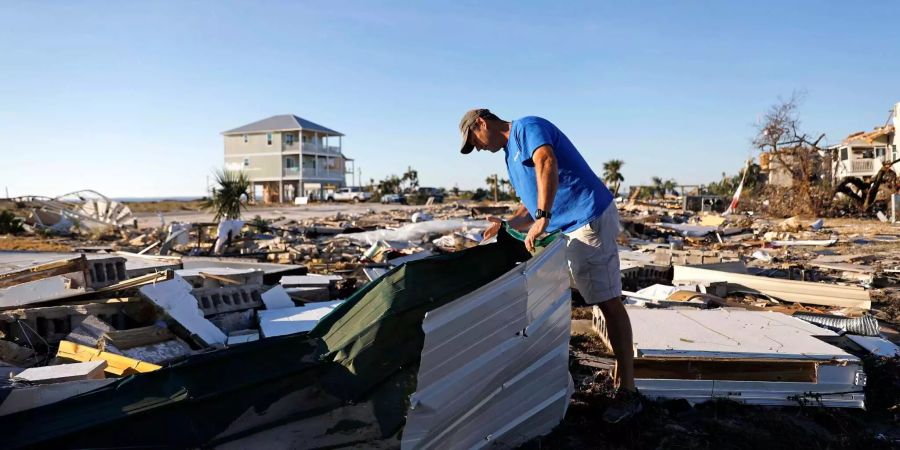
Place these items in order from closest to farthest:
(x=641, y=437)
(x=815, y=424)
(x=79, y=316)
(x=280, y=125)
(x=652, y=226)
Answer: (x=641, y=437), (x=815, y=424), (x=79, y=316), (x=652, y=226), (x=280, y=125)

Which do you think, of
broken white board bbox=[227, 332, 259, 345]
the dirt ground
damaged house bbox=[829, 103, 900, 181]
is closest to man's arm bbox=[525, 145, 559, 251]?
the dirt ground

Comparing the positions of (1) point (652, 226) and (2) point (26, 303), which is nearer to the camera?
(2) point (26, 303)

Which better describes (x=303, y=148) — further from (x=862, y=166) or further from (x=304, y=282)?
(x=304, y=282)

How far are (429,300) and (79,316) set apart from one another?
10.4 feet

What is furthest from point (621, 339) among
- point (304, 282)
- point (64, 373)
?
point (304, 282)

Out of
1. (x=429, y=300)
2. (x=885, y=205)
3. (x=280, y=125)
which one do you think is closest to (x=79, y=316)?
(x=429, y=300)

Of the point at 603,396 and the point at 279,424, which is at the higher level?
the point at 279,424

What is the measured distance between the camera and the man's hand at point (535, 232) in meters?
2.88

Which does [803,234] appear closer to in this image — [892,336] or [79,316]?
[892,336]

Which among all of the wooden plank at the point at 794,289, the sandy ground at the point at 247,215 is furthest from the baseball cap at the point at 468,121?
the sandy ground at the point at 247,215

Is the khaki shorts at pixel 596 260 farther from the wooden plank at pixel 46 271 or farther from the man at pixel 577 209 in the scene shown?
the wooden plank at pixel 46 271

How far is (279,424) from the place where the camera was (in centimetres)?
234

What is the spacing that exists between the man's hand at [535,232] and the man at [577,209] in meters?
0.14

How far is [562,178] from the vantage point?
325cm
